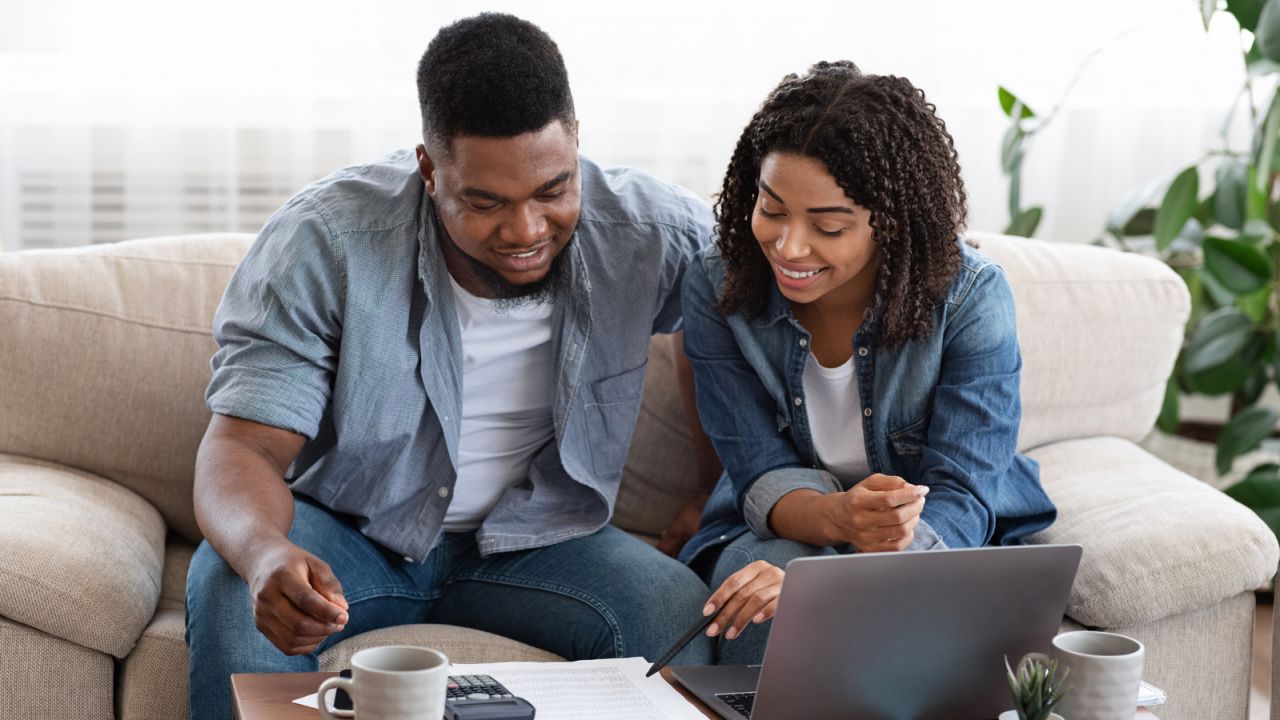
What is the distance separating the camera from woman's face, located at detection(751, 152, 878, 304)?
1444 mm

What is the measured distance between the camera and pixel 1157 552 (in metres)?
1.62

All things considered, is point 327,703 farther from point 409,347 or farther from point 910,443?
point 910,443

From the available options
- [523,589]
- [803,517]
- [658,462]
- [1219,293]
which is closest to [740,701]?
[803,517]

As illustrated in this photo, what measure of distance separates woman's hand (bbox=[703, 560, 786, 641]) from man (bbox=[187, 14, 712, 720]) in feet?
0.97

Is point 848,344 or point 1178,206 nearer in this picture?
point 848,344

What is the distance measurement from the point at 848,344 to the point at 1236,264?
1.27m

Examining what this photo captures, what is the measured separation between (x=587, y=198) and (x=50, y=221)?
1407 millimetres

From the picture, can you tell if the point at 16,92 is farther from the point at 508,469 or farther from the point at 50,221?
the point at 508,469

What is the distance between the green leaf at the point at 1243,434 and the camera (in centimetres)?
262

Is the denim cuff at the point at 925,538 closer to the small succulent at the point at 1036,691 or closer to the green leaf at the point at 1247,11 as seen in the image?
the small succulent at the point at 1036,691

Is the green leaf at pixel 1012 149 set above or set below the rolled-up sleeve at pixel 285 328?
above

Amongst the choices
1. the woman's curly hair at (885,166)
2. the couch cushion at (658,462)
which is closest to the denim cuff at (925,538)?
the woman's curly hair at (885,166)

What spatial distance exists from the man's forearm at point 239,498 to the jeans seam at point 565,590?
281mm

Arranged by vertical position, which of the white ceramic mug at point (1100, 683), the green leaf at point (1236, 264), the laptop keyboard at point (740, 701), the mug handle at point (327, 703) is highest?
the green leaf at point (1236, 264)
